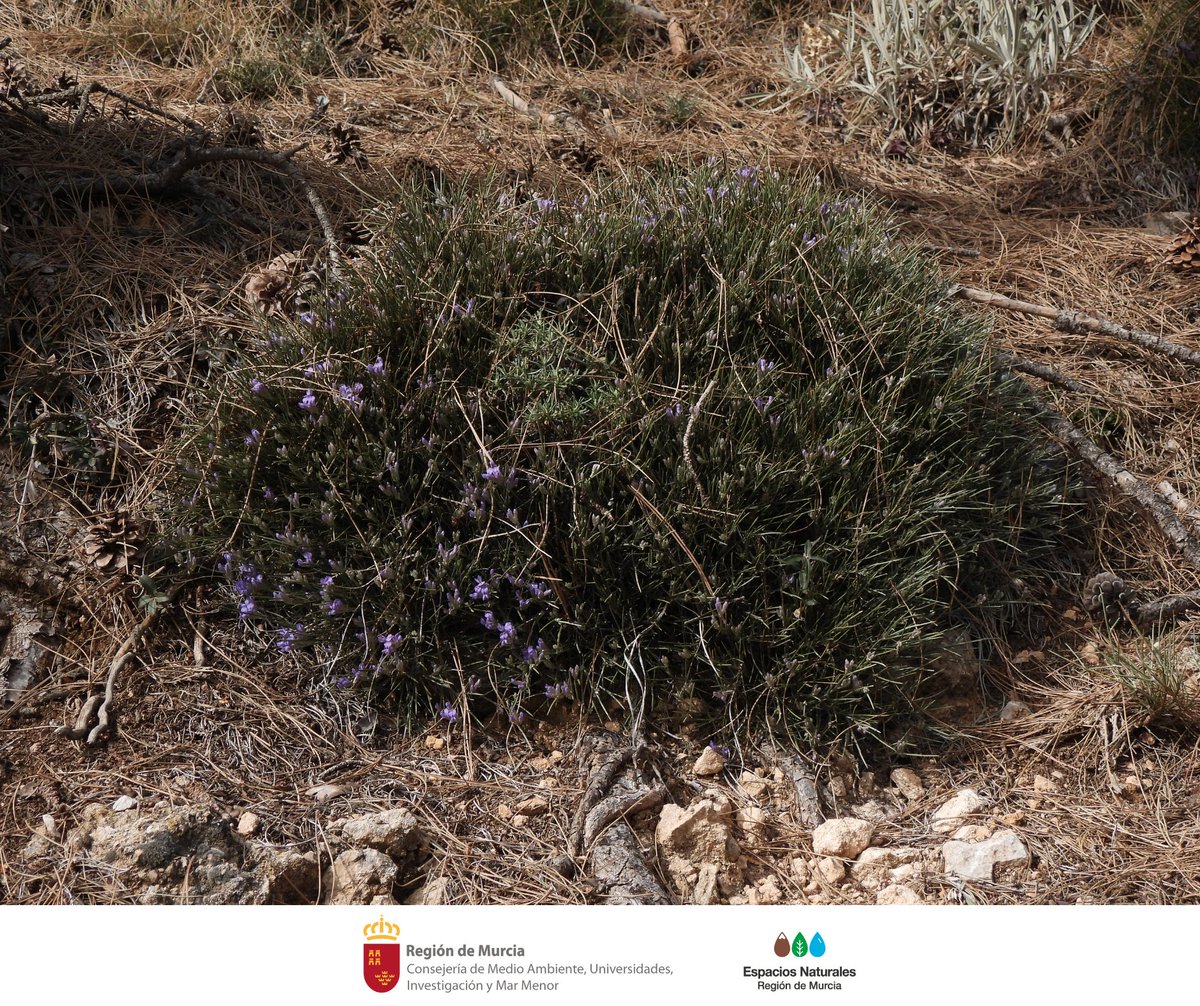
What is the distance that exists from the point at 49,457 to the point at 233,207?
131 centimetres

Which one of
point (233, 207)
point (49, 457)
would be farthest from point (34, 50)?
point (49, 457)

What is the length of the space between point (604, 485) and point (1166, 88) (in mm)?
3893

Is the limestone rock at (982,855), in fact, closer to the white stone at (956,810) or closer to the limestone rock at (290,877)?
the white stone at (956,810)

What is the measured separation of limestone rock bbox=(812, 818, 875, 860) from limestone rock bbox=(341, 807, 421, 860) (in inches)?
41.3

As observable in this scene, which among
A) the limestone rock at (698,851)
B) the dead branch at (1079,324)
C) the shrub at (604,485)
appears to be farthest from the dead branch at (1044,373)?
the limestone rock at (698,851)

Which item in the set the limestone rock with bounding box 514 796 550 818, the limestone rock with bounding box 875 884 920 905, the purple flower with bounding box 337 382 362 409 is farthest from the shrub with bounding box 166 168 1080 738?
the limestone rock with bounding box 875 884 920 905

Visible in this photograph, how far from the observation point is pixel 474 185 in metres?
4.42

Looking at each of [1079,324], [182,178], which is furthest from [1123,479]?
[182,178]

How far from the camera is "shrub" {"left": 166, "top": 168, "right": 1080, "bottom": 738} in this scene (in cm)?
303

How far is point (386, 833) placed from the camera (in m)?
2.72

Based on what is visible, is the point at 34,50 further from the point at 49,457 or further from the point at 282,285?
the point at 49,457

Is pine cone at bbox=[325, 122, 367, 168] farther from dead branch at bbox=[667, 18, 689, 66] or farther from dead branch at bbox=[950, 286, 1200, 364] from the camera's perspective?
dead branch at bbox=[950, 286, 1200, 364]

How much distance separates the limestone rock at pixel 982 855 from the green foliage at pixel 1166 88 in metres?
3.82
